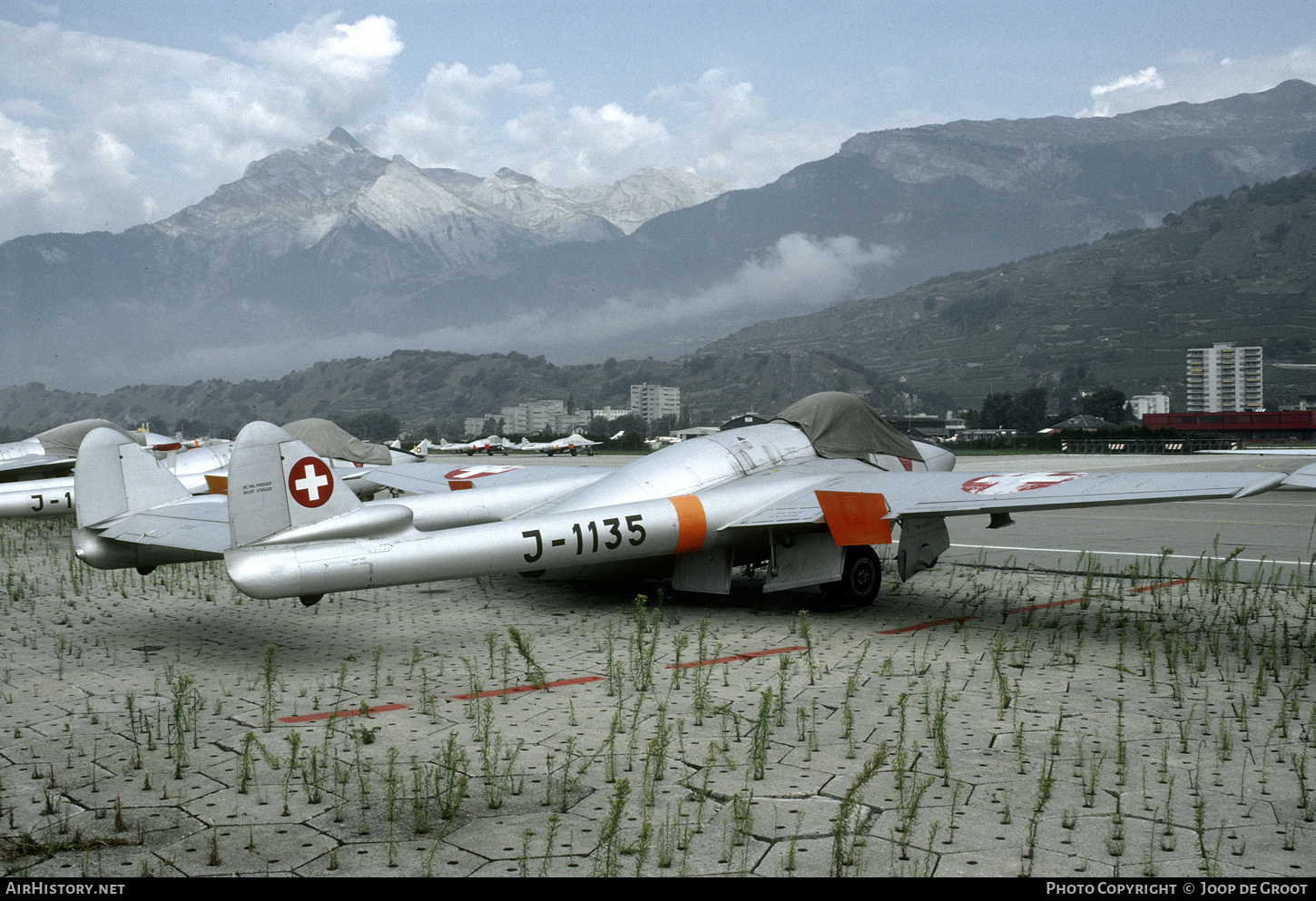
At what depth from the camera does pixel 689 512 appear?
970 centimetres

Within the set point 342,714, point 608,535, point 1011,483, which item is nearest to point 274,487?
point 342,714

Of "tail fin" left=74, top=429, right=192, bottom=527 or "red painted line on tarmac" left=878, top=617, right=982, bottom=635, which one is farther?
"tail fin" left=74, top=429, right=192, bottom=527

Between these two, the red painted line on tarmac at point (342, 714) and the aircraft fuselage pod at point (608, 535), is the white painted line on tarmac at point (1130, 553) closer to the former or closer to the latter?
the aircraft fuselage pod at point (608, 535)

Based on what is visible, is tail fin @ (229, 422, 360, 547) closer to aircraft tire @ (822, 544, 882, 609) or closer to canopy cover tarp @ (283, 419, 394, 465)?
aircraft tire @ (822, 544, 882, 609)

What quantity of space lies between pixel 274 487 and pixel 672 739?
4.13 meters

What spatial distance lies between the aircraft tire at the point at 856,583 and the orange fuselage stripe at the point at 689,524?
5.20ft

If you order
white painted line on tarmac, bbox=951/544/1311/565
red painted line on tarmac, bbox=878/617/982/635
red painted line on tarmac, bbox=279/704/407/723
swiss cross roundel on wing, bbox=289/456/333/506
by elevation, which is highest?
swiss cross roundel on wing, bbox=289/456/333/506

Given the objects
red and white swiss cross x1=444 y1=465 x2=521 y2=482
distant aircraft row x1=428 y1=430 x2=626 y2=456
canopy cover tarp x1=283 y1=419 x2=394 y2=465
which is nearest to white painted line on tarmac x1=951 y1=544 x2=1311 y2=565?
red and white swiss cross x1=444 y1=465 x2=521 y2=482

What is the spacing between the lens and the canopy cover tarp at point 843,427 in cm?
1166

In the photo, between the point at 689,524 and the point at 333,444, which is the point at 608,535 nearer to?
the point at 689,524

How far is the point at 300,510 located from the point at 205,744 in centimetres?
247

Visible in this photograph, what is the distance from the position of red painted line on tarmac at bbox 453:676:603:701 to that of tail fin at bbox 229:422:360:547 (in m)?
2.15

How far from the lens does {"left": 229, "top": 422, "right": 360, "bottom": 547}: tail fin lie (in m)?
7.67
